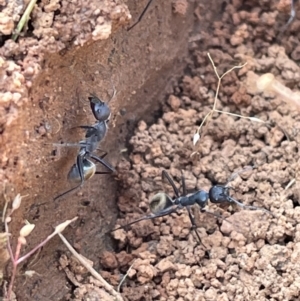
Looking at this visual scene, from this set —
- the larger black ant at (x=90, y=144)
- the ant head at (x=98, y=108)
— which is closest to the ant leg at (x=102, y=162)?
the larger black ant at (x=90, y=144)

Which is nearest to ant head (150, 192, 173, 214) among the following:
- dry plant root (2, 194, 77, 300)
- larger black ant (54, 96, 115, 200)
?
larger black ant (54, 96, 115, 200)

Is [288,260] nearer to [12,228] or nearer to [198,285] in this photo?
[198,285]

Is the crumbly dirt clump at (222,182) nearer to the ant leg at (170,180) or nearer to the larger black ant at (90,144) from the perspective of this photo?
the ant leg at (170,180)

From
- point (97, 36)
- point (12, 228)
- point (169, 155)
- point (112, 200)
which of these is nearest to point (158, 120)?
point (169, 155)

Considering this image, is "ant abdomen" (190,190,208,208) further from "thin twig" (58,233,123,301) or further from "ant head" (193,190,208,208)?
"thin twig" (58,233,123,301)

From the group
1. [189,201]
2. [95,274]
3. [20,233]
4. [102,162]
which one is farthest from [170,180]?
[20,233]

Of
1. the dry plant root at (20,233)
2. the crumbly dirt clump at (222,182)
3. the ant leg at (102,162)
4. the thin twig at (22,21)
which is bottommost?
the crumbly dirt clump at (222,182)

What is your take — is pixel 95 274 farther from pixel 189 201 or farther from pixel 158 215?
pixel 189 201
